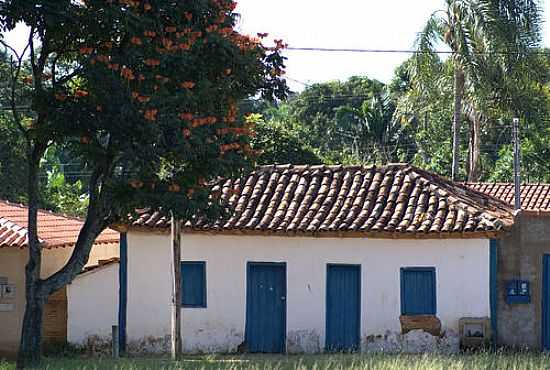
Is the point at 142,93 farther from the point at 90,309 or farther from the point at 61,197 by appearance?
the point at 61,197

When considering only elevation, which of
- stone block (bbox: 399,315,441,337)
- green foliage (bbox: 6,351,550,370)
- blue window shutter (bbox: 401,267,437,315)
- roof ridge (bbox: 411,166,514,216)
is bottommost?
green foliage (bbox: 6,351,550,370)

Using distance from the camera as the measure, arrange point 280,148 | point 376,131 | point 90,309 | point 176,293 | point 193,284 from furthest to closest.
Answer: point 376,131, point 280,148, point 90,309, point 193,284, point 176,293

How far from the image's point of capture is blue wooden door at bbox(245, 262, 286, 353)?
21.5 meters

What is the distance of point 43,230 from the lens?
23.8 m

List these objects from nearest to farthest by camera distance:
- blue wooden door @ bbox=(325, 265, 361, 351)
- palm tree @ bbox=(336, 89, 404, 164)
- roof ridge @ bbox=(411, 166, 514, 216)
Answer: blue wooden door @ bbox=(325, 265, 361, 351), roof ridge @ bbox=(411, 166, 514, 216), palm tree @ bbox=(336, 89, 404, 164)

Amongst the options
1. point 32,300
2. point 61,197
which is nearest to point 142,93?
point 32,300

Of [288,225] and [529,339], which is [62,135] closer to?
[288,225]

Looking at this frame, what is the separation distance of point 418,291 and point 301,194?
10.7ft

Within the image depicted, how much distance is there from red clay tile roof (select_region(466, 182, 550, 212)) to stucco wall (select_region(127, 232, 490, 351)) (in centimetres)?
1427

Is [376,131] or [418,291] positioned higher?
[376,131]

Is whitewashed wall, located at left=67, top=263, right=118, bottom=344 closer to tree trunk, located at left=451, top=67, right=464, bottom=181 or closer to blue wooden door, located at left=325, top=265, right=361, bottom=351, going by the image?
blue wooden door, located at left=325, top=265, right=361, bottom=351

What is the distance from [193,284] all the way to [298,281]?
216cm

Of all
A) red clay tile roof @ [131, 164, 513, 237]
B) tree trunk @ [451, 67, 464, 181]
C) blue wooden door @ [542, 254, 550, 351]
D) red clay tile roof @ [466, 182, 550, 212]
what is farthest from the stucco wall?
tree trunk @ [451, 67, 464, 181]

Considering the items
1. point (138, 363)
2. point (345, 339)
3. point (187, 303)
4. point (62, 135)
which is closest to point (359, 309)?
point (345, 339)
